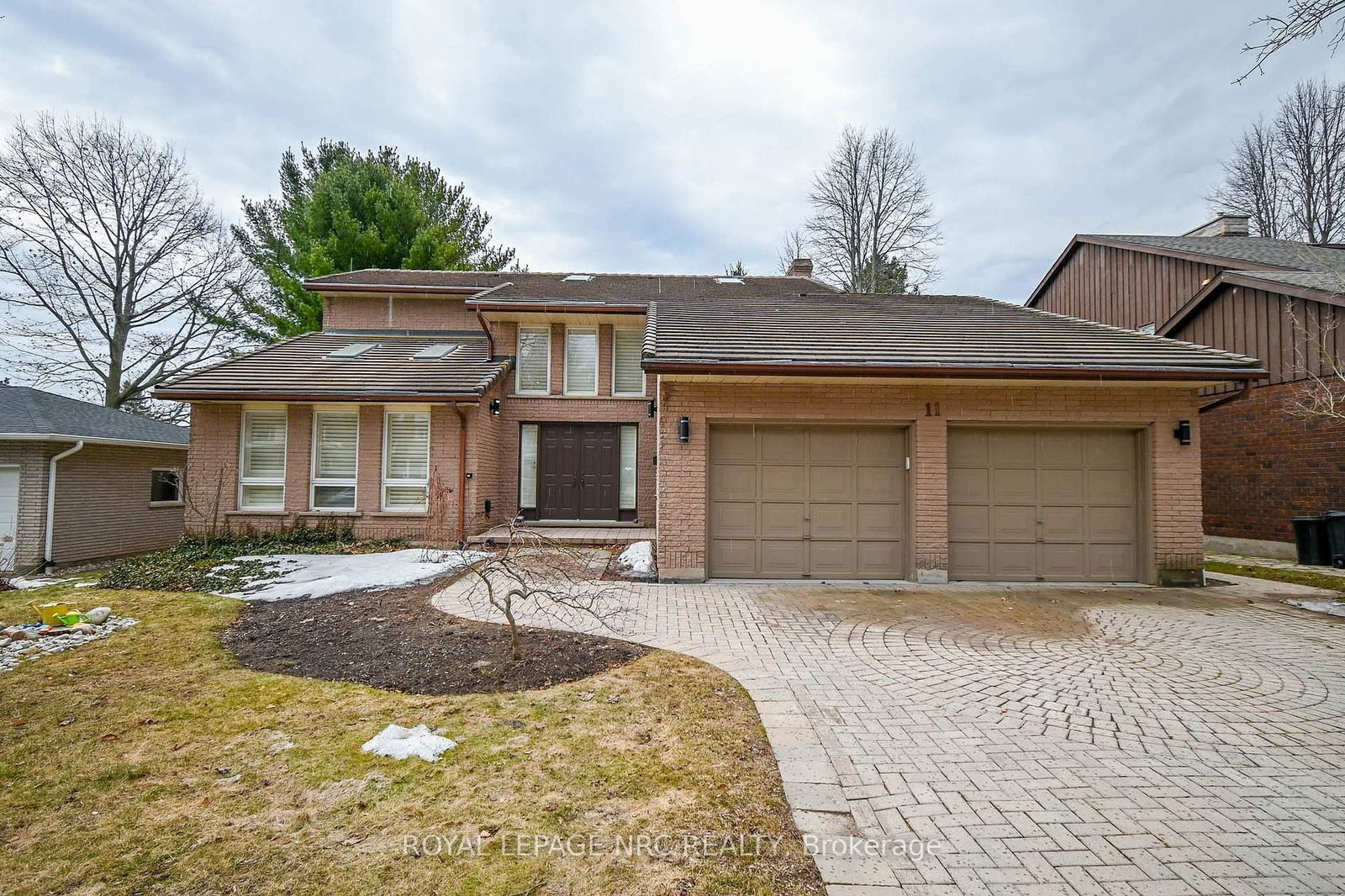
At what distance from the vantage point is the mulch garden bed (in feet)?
14.5

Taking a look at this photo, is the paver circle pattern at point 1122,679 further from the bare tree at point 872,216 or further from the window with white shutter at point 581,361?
the bare tree at point 872,216

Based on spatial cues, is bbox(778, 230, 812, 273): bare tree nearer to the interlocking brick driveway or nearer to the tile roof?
the tile roof

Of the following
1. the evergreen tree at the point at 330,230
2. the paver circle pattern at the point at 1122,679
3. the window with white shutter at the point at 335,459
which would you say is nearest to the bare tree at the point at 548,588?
the paver circle pattern at the point at 1122,679

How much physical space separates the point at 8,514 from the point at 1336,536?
2339 centimetres

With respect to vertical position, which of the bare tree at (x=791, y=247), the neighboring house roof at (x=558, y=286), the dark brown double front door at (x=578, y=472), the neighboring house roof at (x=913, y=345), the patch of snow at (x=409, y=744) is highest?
the bare tree at (x=791, y=247)

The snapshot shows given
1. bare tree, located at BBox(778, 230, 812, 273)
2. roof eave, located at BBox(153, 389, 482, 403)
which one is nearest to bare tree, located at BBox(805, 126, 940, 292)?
bare tree, located at BBox(778, 230, 812, 273)

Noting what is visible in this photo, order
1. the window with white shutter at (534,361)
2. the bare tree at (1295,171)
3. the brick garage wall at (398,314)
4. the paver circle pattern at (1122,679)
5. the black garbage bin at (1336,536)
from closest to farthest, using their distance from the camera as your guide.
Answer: the paver circle pattern at (1122,679) < the black garbage bin at (1336,536) < the window with white shutter at (534,361) < the brick garage wall at (398,314) < the bare tree at (1295,171)

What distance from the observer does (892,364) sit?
25.5 ft

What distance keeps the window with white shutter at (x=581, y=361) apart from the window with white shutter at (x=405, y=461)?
337 centimetres

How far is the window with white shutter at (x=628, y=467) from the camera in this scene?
42.4 feet

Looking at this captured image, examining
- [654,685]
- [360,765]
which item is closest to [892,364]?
[654,685]

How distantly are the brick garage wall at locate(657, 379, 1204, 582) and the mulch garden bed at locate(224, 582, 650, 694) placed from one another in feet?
10.3

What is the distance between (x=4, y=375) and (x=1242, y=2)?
94.5 ft

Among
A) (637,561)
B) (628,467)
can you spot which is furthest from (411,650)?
(628,467)
